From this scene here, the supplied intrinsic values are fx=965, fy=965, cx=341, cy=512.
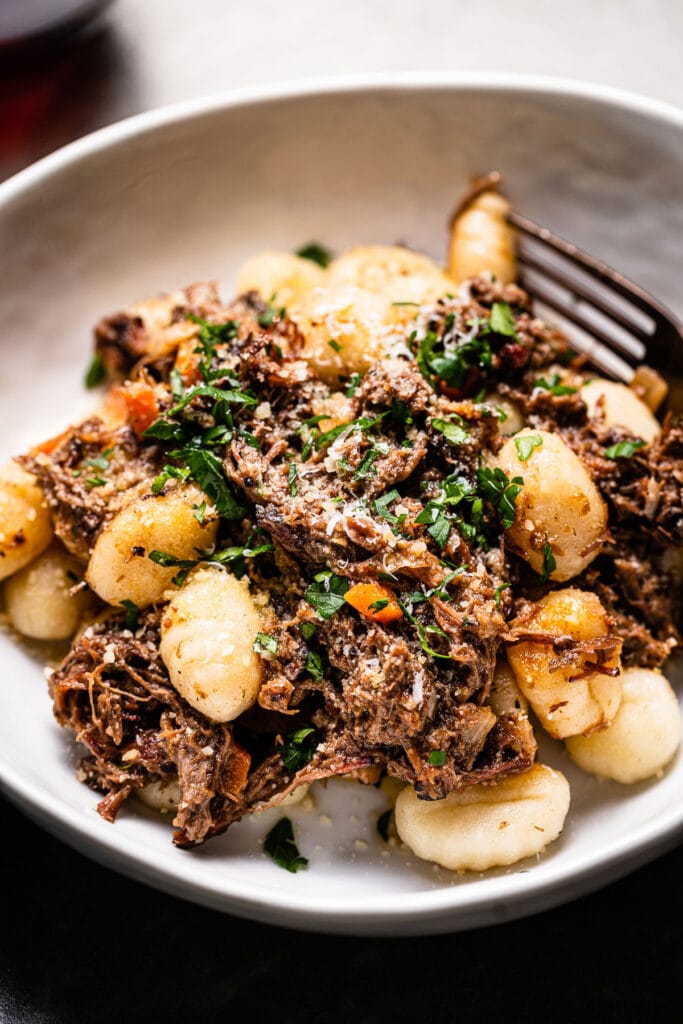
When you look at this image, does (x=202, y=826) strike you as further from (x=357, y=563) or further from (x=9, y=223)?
(x=9, y=223)

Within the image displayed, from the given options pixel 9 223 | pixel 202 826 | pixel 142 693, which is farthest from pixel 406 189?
pixel 202 826

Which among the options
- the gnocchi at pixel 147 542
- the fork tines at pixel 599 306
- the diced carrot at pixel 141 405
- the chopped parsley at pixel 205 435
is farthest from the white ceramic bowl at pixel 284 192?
the chopped parsley at pixel 205 435

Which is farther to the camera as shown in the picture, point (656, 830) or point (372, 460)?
point (372, 460)

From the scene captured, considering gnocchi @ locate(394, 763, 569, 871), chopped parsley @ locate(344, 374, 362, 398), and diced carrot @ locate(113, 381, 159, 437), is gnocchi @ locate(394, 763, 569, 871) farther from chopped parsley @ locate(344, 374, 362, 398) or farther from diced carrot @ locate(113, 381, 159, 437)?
diced carrot @ locate(113, 381, 159, 437)

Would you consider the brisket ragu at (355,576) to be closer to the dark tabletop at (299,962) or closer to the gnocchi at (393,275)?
the gnocchi at (393,275)

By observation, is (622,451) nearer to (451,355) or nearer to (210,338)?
(451,355)

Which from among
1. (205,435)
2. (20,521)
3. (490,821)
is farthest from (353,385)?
(490,821)

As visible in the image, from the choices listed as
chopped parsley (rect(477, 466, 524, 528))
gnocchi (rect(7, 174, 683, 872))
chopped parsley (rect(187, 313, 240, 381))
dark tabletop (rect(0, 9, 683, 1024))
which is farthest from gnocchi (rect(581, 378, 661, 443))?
dark tabletop (rect(0, 9, 683, 1024))
